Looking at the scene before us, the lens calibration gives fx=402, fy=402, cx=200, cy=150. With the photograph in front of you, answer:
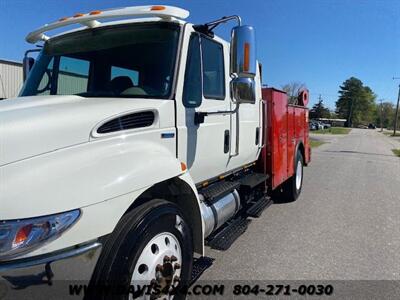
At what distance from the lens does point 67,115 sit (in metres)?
2.58

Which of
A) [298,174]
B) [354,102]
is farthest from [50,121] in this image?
[354,102]

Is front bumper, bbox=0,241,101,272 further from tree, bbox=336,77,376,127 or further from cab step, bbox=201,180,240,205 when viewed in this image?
tree, bbox=336,77,376,127

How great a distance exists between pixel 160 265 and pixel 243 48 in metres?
1.81

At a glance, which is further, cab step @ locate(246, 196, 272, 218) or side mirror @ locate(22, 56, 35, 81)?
cab step @ locate(246, 196, 272, 218)

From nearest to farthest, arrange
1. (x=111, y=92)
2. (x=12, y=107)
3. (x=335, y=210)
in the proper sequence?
1. (x=12, y=107)
2. (x=111, y=92)
3. (x=335, y=210)

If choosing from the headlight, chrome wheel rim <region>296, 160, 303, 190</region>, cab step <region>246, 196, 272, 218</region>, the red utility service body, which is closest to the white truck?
the headlight

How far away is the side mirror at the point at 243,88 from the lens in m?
3.60

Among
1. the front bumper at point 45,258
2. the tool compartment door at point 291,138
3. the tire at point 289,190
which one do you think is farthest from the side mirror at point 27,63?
the tire at point 289,190

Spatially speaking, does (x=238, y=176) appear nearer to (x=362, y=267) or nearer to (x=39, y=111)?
(x=362, y=267)

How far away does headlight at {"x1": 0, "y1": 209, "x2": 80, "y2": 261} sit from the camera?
1.96 metres

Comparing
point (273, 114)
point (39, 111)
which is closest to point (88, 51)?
point (39, 111)

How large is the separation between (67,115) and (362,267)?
3751 mm

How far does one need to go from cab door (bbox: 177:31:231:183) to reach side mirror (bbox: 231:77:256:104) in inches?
11.8

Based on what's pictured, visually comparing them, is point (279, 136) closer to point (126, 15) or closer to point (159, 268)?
point (126, 15)
